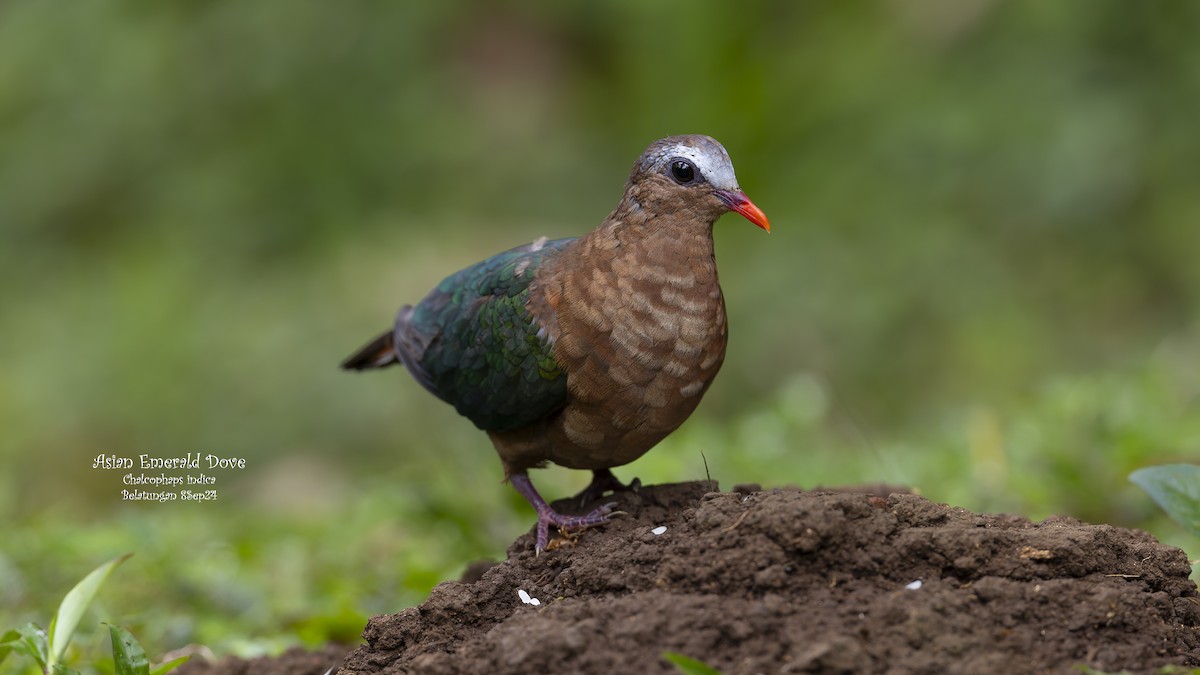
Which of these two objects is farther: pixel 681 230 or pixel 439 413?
pixel 439 413

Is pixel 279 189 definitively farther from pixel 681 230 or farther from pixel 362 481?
pixel 681 230

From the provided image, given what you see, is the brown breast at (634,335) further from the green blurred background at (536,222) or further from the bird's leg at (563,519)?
the green blurred background at (536,222)

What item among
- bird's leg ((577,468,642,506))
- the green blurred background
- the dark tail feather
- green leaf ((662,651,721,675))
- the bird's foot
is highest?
the green blurred background

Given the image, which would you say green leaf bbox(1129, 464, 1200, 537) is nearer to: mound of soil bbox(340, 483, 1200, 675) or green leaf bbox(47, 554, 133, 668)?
mound of soil bbox(340, 483, 1200, 675)

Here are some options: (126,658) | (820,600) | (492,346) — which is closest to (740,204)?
(492,346)

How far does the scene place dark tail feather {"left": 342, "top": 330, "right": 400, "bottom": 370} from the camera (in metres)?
4.95

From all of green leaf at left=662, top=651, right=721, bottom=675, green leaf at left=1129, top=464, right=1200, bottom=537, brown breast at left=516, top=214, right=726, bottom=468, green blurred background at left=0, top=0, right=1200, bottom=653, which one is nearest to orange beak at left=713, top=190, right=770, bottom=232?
brown breast at left=516, top=214, right=726, bottom=468

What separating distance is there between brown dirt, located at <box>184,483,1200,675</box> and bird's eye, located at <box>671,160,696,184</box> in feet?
3.41

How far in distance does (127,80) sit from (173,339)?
2.63 metres

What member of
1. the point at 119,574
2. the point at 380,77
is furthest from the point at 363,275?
the point at 119,574

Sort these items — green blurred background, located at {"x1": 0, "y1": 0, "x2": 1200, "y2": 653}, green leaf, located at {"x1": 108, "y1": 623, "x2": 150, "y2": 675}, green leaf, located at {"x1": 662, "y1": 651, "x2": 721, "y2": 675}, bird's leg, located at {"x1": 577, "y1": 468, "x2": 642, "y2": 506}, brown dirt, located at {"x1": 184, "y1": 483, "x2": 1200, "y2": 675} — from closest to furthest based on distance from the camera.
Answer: green leaf, located at {"x1": 662, "y1": 651, "x2": 721, "y2": 675}
brown dirt, located at {"x1": 184, "y1": 483, "x2": 1200, "y2": 675}
green leaf, located at {"x1": 108, "y1": 623, "x2": 150, "y2": 675}
bird's leg, located at {"x1": 577, "y1": 468, "x2": 642, "y2": 506}
green blurred background, located at {"x1": 0, "y1": 0, "x2": 1200, "y2": 653}

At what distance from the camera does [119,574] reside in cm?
520

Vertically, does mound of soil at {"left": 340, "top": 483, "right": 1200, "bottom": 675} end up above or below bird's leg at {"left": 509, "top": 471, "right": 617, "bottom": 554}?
below

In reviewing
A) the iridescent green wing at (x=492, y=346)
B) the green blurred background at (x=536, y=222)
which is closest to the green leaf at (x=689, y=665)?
the iridescent green wing at (x=492, y=346)
